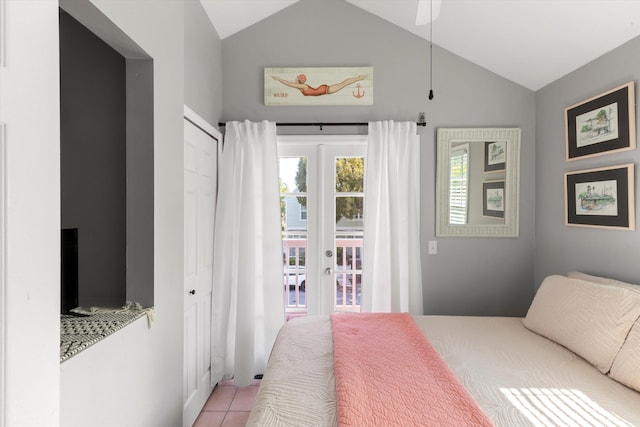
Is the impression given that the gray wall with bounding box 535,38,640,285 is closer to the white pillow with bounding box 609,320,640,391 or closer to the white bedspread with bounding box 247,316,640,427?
the white pillow with bounding box 609,320,640,391

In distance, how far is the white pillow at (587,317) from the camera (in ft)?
4.94

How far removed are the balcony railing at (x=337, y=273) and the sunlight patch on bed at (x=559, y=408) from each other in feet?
5.05

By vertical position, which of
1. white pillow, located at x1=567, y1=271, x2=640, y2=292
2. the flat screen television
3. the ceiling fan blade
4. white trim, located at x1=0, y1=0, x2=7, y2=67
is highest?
the ceiling fan blade

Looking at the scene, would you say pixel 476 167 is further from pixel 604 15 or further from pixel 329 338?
pixel 329 338

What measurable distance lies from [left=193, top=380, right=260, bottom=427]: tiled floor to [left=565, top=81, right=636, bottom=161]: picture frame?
2.88 metres

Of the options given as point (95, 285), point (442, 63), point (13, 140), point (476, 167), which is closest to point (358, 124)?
point (442, 63)

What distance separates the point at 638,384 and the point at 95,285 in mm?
2399

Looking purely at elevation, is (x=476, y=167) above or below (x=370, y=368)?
above

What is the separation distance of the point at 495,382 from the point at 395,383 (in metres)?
0.45

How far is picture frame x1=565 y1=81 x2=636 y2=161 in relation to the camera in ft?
6.11

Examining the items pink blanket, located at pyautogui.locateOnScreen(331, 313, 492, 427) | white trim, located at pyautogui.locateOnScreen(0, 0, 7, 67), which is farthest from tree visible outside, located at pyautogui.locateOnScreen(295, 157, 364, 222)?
white trim, located at pyautogui.locateOnScreen(0, 0, 7, 67)

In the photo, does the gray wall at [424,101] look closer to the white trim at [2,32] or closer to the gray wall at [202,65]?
the gray wall at [202,65]

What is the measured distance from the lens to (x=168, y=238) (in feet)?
5.46

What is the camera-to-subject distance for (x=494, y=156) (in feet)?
8.81
